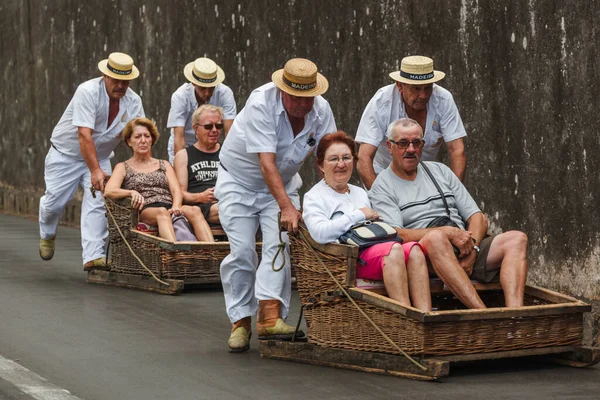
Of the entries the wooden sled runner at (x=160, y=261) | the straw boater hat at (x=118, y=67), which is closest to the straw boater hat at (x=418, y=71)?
the wooden sled runner at (x=160, y=261)

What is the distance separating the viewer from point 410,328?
22.0ft

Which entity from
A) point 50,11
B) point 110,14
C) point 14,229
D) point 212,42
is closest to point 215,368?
point 212,42

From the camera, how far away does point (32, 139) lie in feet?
67.7

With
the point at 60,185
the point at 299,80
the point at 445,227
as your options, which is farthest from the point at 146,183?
the point at 445,227

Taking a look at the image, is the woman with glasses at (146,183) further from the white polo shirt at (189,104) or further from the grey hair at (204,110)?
the white polo shirt at (189,104)

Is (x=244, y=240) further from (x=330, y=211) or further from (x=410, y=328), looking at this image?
(x=410, y=328)

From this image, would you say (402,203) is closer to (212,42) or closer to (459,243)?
(459,243)

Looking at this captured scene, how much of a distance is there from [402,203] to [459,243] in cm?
50

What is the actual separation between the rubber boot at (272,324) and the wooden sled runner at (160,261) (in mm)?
2587

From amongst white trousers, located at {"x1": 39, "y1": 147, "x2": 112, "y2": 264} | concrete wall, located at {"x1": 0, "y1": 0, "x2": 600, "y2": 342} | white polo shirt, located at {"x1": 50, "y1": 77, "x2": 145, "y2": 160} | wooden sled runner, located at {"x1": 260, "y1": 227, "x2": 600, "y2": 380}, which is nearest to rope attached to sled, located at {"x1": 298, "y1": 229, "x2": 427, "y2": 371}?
wooden sled runner, located at {"x1": 260, "y1": 227, "x2": 600, "y2": 380}

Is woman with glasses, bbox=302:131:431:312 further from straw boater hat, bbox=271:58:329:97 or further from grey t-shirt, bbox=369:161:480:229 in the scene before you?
straw boater hat, bbox=271:58:329:97

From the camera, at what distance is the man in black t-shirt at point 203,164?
1126 cm

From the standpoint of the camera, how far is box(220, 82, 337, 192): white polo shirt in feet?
24.9

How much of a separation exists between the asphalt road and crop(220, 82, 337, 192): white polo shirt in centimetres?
100
